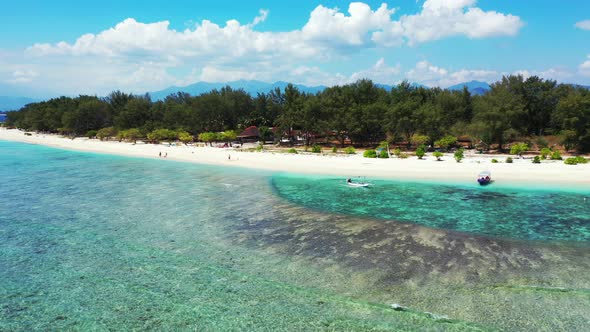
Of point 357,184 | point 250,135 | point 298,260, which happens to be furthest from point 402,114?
point 298,260

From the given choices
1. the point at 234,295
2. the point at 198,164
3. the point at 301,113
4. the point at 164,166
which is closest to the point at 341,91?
the point at 301,113

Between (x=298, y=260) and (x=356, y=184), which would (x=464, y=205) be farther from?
(x=298, y=260)

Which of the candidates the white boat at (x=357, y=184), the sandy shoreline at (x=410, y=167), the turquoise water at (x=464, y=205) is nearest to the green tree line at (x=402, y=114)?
the sandy shoreline at (x=410, y=167)

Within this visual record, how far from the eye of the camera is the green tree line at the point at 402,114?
55125mm

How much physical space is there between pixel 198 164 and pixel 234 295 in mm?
45075

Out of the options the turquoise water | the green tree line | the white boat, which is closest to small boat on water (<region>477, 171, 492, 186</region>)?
the turquoise water

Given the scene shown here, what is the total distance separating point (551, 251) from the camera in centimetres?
2062

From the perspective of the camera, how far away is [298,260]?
1964 cm

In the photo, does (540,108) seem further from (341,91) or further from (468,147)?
(341,91)

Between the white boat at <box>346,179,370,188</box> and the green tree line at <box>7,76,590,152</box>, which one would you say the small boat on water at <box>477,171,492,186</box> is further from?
the green tree line at <box>7,76,590,152</box>

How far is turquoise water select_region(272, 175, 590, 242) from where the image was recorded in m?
25.0

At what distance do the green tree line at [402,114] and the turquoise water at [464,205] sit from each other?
23086 millimetres

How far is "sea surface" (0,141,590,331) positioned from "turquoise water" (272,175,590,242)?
19 centimetres

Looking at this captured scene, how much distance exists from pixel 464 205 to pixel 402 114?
3300 centimetres
